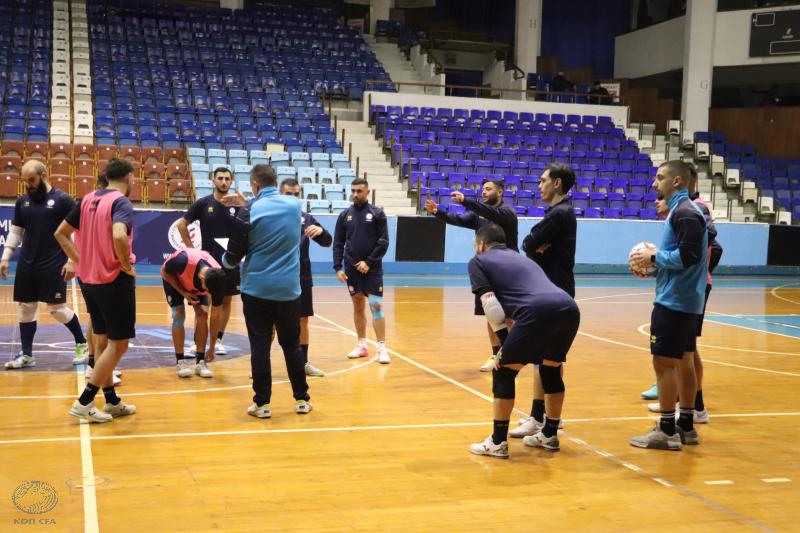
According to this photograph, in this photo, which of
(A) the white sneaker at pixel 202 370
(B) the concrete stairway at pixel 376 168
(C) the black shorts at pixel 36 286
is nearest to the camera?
(A) the white sneaker at pixel 202 370

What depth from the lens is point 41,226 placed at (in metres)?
8.02

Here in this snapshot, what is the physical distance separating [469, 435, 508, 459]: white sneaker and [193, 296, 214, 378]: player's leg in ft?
10.6

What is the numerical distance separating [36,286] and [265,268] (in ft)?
9.68

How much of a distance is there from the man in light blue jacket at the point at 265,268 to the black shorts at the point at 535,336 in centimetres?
194

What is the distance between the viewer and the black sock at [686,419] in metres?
6.21

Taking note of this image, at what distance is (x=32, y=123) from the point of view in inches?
834

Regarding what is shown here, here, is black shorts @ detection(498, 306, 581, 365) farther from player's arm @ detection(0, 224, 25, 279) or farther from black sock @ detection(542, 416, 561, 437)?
player's arm @ detection(0, 224, 25, 279)

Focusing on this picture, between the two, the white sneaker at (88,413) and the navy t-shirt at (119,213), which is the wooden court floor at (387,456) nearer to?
the white sneaker at (88,413)

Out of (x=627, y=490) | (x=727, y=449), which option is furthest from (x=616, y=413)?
(x=627, y=490)

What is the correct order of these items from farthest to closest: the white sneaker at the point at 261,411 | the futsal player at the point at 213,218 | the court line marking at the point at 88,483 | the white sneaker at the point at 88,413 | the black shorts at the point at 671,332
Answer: the futsal player at the point at 213,218 < the white sneaker at the point at 261,411 < the white sneaker at the point at 88,413 < the black shorts at the point at 671,332 < the court line marking at the point at 88,483

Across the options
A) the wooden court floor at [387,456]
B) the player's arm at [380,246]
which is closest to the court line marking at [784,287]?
the wooden court floor at [387,456]

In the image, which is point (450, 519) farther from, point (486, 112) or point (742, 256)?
point (486, 112)

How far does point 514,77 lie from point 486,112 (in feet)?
15.9

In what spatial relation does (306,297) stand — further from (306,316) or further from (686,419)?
(686,419)
